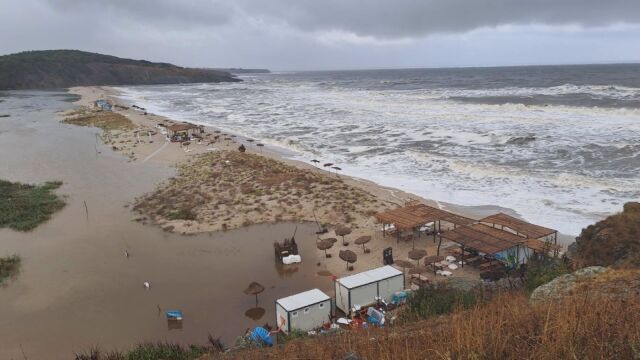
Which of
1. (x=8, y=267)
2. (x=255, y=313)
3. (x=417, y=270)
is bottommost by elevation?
(x=255, y=313)

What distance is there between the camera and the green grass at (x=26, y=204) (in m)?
21.5

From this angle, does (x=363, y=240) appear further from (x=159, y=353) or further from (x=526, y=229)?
(x=159, y=353)

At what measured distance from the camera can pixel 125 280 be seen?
15750 millimetres

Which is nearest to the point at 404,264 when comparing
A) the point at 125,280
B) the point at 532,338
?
the point at 125,280

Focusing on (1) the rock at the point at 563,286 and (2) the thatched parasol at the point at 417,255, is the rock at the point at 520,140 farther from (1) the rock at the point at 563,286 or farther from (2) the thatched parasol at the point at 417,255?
(1) the rock at the point at 563,286

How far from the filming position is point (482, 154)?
107 feet

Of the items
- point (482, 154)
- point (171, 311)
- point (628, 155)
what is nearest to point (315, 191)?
point (171, 311)

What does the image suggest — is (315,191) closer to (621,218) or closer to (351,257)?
(351,257)

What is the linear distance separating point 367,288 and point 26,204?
1994 centimetres

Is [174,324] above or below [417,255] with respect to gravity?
below

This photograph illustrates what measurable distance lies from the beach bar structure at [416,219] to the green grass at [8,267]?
46.0 ft

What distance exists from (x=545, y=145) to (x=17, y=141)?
47.8 m

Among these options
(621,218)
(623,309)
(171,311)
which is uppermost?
(623,309)

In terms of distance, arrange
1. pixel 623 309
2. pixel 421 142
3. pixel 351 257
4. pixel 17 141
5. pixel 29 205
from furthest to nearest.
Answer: pixel 17 141 → pixel 421 142 → pixel 29 205 → pixel 351 257 → pixel 623 309
